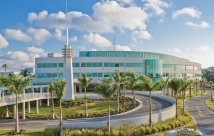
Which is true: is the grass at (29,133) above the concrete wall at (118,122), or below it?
below

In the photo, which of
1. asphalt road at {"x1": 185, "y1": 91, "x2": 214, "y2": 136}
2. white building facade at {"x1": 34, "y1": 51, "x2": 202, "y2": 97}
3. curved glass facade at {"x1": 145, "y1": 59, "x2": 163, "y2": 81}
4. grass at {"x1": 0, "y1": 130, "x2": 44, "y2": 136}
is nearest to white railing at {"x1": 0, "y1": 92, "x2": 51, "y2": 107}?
grass at {"x1": 0, "y1": 130, "x2": 44, "y2": 136}

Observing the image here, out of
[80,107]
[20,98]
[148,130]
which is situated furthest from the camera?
[80,107]

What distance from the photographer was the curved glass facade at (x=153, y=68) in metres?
101

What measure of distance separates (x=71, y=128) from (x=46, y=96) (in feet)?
103

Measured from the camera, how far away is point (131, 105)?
66.3 m

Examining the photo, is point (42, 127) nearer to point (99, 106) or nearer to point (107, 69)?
point (99, 106)

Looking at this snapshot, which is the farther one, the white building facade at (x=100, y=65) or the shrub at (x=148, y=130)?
the white building facade at (x=100, y=65)

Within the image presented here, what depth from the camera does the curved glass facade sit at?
333 feet

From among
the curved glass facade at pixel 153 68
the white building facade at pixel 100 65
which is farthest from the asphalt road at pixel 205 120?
the curved glass facade at pixel 153 68

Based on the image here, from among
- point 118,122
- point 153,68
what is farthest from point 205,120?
point 153,68

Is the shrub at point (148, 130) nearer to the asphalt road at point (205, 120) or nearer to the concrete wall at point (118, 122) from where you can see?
the concrete wall at point (118, 122)

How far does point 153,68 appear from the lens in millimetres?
102625

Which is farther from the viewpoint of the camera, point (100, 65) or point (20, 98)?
point (100, 65)

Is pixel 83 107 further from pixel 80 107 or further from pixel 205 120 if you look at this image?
pixel 205 120
